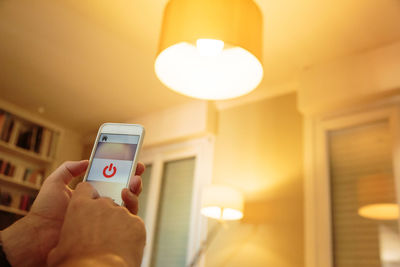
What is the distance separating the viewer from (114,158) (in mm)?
754

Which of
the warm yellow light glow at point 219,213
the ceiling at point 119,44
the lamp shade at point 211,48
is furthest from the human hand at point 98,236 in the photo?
the warm yellow light glow at point 219,213

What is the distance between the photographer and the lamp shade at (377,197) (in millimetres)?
2445

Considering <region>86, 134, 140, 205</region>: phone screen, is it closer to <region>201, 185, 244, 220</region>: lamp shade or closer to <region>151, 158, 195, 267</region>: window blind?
<region>201, 185, 244, 220</region>: lamp shade

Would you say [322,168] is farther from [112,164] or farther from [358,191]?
[112,164]

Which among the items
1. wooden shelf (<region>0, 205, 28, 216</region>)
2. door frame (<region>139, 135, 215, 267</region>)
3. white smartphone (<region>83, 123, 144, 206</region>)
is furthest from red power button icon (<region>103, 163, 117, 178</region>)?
wooden shelf (<region>0, 205, 28, 216</region>)

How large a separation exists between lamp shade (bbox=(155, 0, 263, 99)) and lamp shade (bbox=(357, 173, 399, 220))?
1.12m

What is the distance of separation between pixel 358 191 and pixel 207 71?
4.21ft

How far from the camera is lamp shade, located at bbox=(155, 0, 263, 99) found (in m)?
1.61

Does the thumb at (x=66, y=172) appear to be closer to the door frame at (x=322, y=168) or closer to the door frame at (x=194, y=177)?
the door frame at (x=322, y=168)

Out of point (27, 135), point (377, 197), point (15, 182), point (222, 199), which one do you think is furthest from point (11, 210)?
point (377, 197)

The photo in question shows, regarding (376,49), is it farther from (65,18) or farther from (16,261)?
(16,261)

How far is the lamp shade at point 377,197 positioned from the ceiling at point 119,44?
85cm

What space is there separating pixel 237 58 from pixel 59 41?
1511 millimetres

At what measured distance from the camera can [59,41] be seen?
292cm
